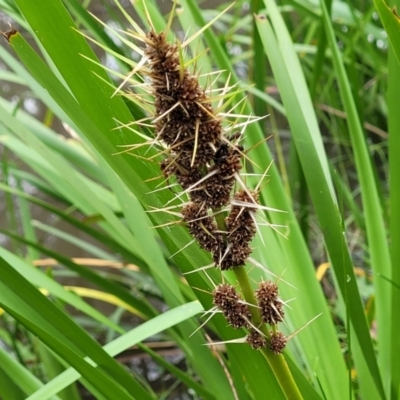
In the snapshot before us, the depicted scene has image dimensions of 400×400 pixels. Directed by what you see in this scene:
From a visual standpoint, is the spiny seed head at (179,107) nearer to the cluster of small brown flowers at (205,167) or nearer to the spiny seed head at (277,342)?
the cluster of small brown flowers at (205,167)

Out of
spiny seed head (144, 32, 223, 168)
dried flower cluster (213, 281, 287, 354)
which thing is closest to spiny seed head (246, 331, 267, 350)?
dried flower cluster (213, 281, 287, 354)

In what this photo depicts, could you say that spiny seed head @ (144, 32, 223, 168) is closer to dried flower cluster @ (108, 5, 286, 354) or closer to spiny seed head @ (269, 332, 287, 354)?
dried flower cluster @ (108, 5, 286, 354)

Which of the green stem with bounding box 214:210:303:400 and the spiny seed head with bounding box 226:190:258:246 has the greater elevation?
the spiny seed head with bounding box 226:190:258:246

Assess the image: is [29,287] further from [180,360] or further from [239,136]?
[180,360]

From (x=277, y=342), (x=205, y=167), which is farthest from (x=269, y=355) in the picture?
(x=205, y=167)

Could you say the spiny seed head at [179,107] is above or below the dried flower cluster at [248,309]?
above

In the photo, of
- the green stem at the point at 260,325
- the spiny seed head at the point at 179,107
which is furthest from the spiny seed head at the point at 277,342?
the spiny seed head at the point at 179,107

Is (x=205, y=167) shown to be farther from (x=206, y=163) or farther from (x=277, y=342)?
(x=277, y=342)

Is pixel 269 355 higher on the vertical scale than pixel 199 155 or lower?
lower
